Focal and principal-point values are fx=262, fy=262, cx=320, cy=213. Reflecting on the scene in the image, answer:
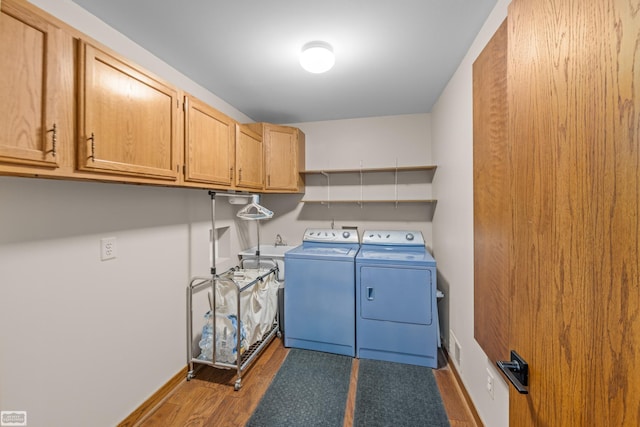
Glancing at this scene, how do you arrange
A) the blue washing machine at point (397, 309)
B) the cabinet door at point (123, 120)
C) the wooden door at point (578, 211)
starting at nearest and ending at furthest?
the wooden door at point (578, 211) → the cabinet door at point (123, 120) → the blue washing machine at point (397, 309)

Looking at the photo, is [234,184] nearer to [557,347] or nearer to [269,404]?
[269,404]

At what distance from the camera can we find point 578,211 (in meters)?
0.54

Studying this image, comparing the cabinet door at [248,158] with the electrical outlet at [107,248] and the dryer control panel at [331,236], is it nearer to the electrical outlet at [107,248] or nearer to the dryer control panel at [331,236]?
the dryer control panel at [331,236]

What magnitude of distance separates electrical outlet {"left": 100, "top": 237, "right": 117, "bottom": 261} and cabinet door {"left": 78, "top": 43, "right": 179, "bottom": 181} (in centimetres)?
48

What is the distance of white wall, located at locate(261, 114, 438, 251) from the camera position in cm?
299

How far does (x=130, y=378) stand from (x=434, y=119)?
3328 mm

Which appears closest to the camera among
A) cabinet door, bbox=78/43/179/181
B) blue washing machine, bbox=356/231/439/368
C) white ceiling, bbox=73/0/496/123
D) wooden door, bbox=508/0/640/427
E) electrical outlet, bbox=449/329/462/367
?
wooden door, bbox=508/0/640/427

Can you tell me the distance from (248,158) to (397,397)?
7.47 feet

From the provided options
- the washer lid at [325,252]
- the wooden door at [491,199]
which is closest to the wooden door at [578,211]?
the wooden door at [491,199]

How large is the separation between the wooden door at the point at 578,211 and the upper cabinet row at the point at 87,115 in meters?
1.60

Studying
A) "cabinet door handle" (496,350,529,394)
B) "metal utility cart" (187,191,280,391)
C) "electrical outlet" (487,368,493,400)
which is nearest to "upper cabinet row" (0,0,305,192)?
"metal utility cart" (187,191,280,391)

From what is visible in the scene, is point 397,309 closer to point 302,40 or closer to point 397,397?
point 397,397

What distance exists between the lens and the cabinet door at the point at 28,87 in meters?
0.88

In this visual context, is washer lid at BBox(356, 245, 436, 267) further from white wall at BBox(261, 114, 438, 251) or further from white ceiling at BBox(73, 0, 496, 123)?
white ceiling at BBox(73, 0, 496, 123)
